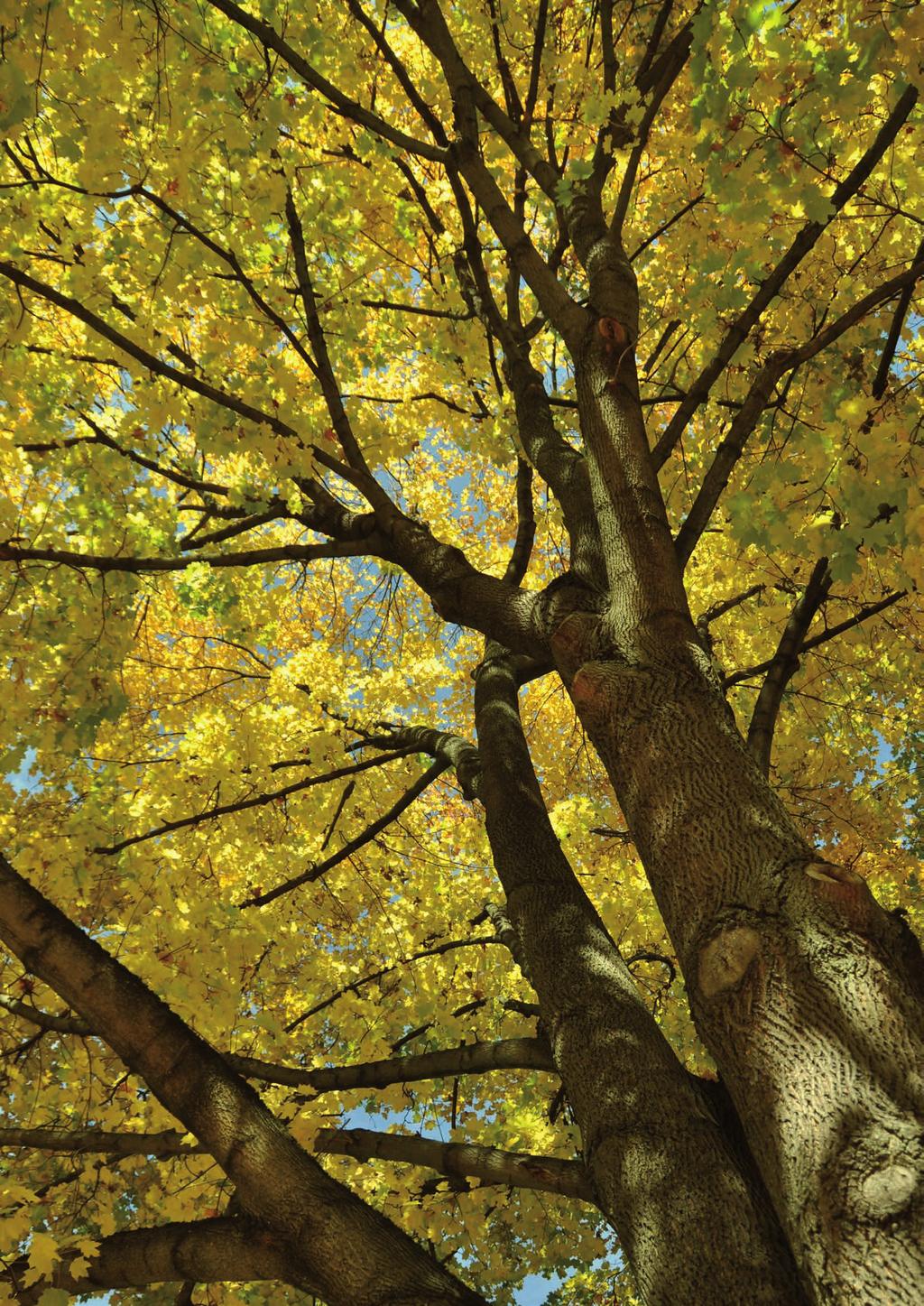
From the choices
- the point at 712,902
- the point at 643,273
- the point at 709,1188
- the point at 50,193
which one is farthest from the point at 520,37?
the point at 709,1188

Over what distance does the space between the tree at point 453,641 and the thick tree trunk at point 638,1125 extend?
1 cm

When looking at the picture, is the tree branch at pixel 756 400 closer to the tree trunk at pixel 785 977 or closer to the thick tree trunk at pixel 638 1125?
the tree trunk at pixel 785 977

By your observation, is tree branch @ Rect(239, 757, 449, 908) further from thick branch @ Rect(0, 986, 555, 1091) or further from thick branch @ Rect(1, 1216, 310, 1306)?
thick branch @ Rect(1, 1216, 310, 1306)

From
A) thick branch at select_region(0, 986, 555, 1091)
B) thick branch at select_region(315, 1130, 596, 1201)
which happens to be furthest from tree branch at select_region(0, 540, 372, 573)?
thick branch at select_region(315, 1130, 596, 1201)

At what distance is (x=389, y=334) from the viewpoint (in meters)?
6.17

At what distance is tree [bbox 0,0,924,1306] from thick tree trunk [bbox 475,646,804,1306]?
0.04 feet

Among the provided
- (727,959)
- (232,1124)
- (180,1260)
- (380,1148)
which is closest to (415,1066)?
(380,1148)

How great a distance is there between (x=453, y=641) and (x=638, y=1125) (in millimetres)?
5092

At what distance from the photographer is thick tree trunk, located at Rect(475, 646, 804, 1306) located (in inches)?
61.7

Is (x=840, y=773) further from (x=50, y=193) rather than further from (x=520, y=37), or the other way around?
(x=50, y=193)

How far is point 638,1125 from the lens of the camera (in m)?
1.87

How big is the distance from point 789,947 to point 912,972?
0.29 metres

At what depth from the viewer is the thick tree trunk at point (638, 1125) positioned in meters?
1.57

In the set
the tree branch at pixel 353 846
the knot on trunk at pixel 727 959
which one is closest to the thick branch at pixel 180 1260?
the knot on trunk at pixel 727 959
